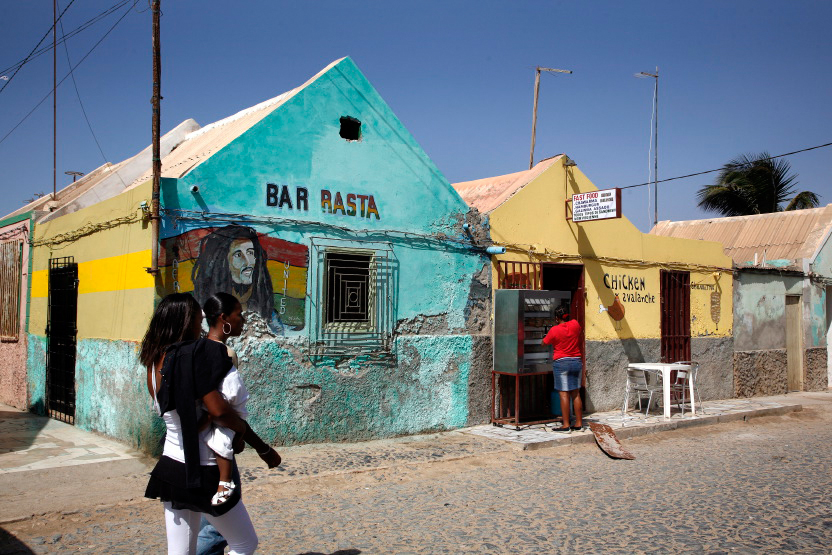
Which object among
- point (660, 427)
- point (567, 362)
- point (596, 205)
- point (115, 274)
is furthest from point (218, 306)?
point (660, 427)

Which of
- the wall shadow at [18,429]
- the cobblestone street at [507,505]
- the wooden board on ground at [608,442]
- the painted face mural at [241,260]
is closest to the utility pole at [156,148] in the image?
the painted face mural at [241,260]

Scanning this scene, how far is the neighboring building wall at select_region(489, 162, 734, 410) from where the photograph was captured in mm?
11148

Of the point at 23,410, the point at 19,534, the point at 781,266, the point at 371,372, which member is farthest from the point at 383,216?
the point at 781,266

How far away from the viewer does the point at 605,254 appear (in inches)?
480

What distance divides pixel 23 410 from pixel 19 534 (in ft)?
21.5

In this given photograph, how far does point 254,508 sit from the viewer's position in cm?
604

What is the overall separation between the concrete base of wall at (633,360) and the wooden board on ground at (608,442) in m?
1.69

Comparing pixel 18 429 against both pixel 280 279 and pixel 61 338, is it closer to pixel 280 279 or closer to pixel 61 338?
pixel 61 338

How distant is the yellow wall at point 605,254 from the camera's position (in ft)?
36.2

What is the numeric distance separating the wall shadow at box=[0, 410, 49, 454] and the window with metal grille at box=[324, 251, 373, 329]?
3915 mm

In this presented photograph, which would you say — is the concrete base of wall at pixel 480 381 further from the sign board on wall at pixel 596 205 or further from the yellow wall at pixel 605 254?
the sign board on wall at pixel 596 205

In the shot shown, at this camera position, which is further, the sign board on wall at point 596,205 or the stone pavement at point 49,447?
the sign board on wall at point 596,205

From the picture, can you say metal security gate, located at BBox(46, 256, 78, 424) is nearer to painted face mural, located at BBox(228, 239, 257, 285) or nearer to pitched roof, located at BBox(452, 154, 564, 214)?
painted face mural, located at BBox(228, 239, 257, 285)

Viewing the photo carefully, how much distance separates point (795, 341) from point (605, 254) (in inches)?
286
